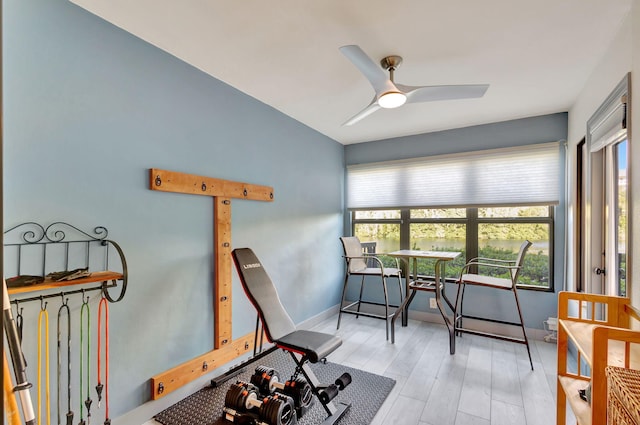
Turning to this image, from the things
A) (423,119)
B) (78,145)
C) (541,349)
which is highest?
(423,119)

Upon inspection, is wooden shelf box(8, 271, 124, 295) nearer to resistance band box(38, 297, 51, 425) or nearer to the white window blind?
resistance band box(38, 297, 51, 425)

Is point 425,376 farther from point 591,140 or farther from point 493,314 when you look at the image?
point 591,140

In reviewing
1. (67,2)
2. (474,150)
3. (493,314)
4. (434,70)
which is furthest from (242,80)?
(493,314)

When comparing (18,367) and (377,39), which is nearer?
(18,367)

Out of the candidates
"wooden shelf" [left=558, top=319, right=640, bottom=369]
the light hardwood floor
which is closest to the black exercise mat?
the light hardwood floor

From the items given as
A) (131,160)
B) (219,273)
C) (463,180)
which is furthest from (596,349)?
(463,180)

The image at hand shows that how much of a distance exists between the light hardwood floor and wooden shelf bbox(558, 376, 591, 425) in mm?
528

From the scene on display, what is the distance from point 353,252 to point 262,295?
64.8 inches

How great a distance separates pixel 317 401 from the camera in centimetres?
229

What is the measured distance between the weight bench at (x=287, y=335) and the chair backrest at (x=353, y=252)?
1355 millimetres

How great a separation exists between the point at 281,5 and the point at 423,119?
2.31 m

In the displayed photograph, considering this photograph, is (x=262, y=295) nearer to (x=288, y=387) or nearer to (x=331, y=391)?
(x=288, y=387)

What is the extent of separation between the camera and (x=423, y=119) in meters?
3.62

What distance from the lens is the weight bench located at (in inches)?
80.7
